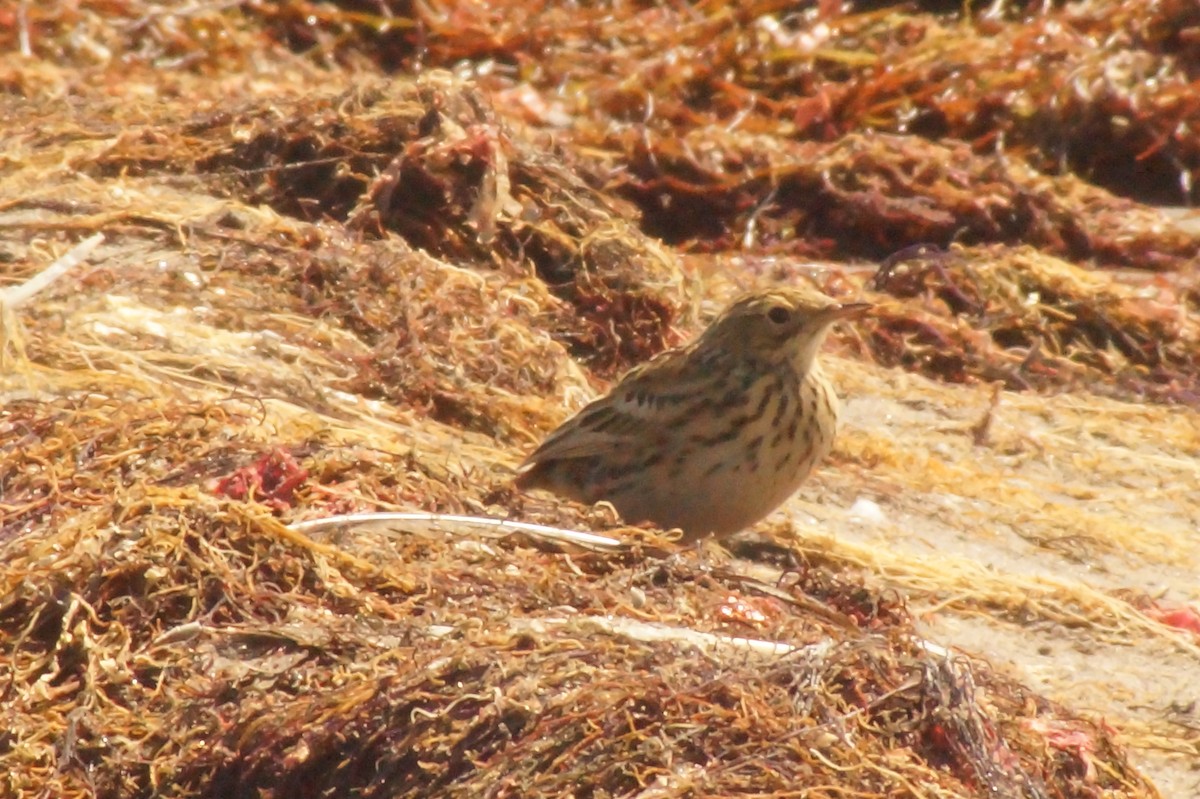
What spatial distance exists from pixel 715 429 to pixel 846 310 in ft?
2.03

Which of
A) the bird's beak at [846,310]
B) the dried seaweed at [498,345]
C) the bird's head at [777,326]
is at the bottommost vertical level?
the dried seaweed at [498,345]

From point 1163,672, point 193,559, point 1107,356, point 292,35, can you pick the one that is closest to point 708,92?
point 292,35

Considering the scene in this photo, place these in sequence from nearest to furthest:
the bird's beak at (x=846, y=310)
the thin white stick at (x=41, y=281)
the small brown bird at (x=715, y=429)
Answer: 1. the thin white stick at (x=41, y=281)
2. the small brown bird at (x=715, y=429)
3. the bird's beak at (x=846, y=310)

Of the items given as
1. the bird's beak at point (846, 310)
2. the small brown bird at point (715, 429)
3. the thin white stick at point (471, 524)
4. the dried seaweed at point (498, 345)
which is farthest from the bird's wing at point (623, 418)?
the thin white stick at point (471, 524)

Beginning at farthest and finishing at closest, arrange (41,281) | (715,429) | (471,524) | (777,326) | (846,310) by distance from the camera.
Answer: (777,326) < (846,310) < (715,429) < (41,281) < (471,524)

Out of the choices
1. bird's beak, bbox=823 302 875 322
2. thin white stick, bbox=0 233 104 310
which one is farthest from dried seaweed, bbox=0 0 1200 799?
bird's beak, bbox=823 302 875 322

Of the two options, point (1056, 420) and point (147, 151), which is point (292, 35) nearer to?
point (147, 151)

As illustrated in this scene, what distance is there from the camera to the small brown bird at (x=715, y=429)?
7223 mm

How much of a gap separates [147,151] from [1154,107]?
596 cm

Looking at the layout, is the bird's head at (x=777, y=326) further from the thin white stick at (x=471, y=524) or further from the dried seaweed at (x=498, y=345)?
the thin white stick at (x=471, y=524)

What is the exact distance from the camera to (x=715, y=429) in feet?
24.1

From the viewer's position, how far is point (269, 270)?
30.3ft

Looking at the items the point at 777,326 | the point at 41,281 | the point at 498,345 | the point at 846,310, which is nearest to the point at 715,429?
the point at 777,326

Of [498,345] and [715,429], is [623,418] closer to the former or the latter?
[715,429]
